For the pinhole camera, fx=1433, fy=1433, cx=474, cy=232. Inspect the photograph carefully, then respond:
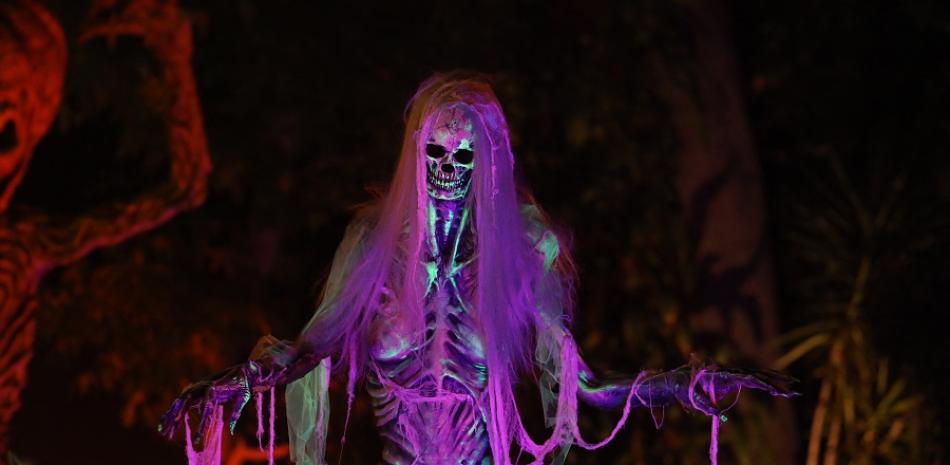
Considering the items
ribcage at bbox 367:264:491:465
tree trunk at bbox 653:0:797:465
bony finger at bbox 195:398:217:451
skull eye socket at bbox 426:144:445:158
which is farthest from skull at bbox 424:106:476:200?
tree trunk at bbox 653:0:797:465

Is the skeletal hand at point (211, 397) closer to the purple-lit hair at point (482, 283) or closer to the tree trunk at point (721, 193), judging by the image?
the purple-lit hair at point (482, 283)

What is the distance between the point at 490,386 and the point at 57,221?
2601 millimetres

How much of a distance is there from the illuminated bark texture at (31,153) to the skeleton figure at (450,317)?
1921mm

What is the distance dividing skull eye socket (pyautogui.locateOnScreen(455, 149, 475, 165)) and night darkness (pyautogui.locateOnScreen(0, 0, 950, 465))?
3149mm

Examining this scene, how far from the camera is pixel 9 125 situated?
18.0ft

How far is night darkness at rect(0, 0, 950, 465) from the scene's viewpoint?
6.98 m

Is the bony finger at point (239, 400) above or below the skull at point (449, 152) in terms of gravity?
below

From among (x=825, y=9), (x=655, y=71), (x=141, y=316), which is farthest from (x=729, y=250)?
(x=141, y=316)

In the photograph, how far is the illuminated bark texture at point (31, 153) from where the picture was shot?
16.5 feet

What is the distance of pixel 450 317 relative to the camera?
3.45 m

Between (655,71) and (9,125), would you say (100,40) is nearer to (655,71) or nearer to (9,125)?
(9,125)

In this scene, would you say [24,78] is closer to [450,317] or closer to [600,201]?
[450,317]

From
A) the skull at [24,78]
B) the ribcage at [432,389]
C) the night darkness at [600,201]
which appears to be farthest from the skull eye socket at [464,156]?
the night darkness at [600,201]

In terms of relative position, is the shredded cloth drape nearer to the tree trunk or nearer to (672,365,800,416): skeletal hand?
(672,365,800,416): skeletal hand
